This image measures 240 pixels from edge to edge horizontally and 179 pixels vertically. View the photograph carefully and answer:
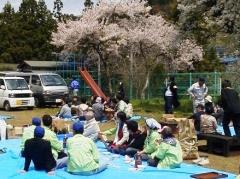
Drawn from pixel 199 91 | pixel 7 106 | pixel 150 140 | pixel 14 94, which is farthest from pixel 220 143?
pixel 7 106

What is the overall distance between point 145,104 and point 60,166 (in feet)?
59.1

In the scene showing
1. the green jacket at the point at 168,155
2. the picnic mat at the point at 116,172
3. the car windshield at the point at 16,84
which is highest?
the car windshield at the point at 16,84

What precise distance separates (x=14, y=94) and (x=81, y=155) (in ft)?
55.7

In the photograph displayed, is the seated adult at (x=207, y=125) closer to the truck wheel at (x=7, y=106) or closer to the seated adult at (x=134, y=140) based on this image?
the seated adult at (x=134, y=140)

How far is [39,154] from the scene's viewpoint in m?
9.73

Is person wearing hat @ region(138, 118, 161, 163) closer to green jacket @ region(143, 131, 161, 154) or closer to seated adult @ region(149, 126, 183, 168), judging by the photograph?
green jacket @ region(143, 131, 161, 154)

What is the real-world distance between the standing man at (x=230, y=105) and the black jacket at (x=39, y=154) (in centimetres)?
516

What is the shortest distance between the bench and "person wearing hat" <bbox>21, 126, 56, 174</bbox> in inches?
173

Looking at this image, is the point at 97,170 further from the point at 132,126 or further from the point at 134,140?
the point at 134,140

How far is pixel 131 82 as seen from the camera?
107ft

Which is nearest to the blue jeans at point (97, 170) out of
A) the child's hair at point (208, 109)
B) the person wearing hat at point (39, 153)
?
the person wearing hat at point (39, 153)

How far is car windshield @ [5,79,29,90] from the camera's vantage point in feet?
86.3

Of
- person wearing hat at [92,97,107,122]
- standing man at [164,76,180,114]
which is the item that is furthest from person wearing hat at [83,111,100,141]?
standing man at [164,76,180,114]

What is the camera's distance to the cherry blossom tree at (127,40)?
3294 centimetres
